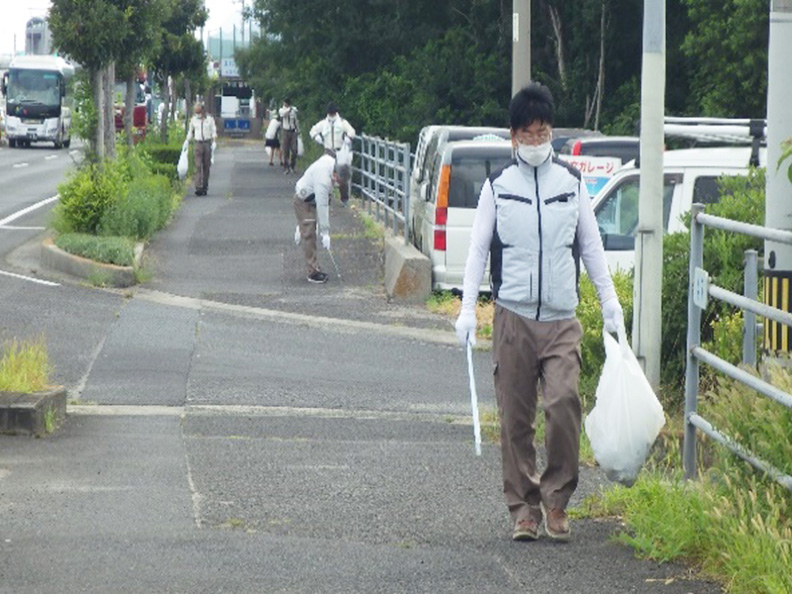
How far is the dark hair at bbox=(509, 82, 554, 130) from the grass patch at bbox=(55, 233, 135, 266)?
1272 cm

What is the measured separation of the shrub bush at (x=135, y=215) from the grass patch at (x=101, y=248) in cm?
92

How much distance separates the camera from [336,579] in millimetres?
6262

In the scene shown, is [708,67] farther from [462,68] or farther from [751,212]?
[751,212]

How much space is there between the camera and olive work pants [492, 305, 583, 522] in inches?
275

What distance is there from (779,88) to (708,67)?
80.4 feet

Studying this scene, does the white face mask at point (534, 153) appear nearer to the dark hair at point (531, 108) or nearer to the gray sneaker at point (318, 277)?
the dark hair at point (531, 108)

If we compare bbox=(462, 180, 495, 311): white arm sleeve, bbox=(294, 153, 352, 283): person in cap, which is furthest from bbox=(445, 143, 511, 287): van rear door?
bbox=(462, 180, 495, 311): white arm sleeve

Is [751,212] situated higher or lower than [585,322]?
higher

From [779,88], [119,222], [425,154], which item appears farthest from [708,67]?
[779,88]

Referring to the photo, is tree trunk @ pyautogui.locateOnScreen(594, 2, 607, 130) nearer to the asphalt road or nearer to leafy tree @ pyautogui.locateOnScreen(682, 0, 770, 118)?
leafy tree @ pyautogui.locateOnScreen(682, 0, 770, 118)

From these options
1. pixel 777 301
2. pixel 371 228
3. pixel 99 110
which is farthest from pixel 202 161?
pixel 777 301

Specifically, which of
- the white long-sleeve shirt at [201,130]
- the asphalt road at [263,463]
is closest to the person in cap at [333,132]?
the white long-sleeve shirt at [201,130]

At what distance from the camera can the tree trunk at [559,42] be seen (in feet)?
123

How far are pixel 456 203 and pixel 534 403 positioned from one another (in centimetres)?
1100
